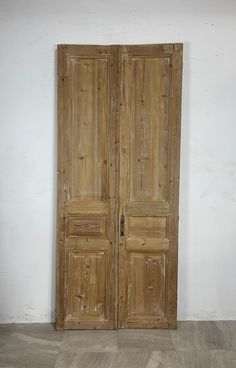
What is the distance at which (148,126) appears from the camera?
416cm

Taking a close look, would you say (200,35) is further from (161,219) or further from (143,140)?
(161,219)

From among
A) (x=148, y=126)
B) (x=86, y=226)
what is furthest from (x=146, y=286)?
(x=148, y=126)

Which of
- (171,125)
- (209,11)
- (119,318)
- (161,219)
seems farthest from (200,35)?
(119,318)

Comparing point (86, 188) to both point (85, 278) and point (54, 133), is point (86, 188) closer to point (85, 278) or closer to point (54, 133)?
point (54, 133)

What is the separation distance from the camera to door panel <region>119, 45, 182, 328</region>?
4.12 metres

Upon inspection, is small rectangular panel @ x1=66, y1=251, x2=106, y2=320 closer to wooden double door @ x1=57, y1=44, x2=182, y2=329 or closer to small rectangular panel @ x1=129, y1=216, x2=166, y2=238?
wooden double door @ x1=57, y1=44, x2=182, y2=329

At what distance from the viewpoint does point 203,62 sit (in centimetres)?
421

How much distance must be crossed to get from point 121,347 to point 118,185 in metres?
1.31

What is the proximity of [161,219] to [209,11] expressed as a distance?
1.82 metres

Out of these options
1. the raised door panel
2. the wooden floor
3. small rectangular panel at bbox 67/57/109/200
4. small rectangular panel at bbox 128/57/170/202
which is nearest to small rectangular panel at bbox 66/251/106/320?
the raised door panel

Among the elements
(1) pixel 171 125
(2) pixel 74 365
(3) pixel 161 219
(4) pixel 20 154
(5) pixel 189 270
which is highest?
(1) pixel 171 125

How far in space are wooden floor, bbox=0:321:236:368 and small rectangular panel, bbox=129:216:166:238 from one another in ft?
2.72

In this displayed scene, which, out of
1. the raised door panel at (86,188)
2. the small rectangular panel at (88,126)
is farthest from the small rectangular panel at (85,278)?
the small rectangular panel at (88,126)

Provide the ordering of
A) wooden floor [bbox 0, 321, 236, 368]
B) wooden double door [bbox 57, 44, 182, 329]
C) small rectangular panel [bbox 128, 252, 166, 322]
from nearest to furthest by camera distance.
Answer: wooden floor [bbox 0, 321, 236, 368], wooden double door [bbox 57, 44, 182, 329], small rectangular panel [bbox 128, 252, 166, 322]
